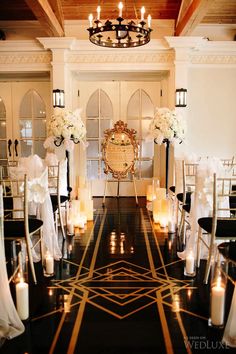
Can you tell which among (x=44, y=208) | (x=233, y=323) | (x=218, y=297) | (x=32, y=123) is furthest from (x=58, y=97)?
(x=233, y=323)

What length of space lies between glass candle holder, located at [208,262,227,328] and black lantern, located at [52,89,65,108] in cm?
468

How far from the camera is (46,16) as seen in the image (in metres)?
5.30

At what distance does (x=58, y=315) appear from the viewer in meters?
2.75

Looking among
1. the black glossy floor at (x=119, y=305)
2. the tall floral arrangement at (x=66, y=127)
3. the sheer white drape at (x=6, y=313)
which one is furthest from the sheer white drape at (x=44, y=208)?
the tall floral arrangement at (x=66, y=127)

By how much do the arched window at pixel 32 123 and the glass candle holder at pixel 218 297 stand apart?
5.72 meters

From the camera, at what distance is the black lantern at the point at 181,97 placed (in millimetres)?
6398

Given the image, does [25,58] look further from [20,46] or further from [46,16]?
[46,16]

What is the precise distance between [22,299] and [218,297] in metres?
1.40

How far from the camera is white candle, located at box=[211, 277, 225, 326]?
8.25ft

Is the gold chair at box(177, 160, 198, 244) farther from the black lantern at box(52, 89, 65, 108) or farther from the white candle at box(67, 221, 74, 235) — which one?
the black lantern at box(52, 89, 65, 108)

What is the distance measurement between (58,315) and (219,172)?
196 centimetres

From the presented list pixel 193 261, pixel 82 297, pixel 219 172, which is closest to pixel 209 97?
pixel 219 172

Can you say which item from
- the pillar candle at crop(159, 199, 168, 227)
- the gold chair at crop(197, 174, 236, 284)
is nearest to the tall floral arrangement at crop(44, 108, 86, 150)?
the pillar candle at crop(159, 199, 168, 227)

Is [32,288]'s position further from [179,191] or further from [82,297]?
[179,191]
